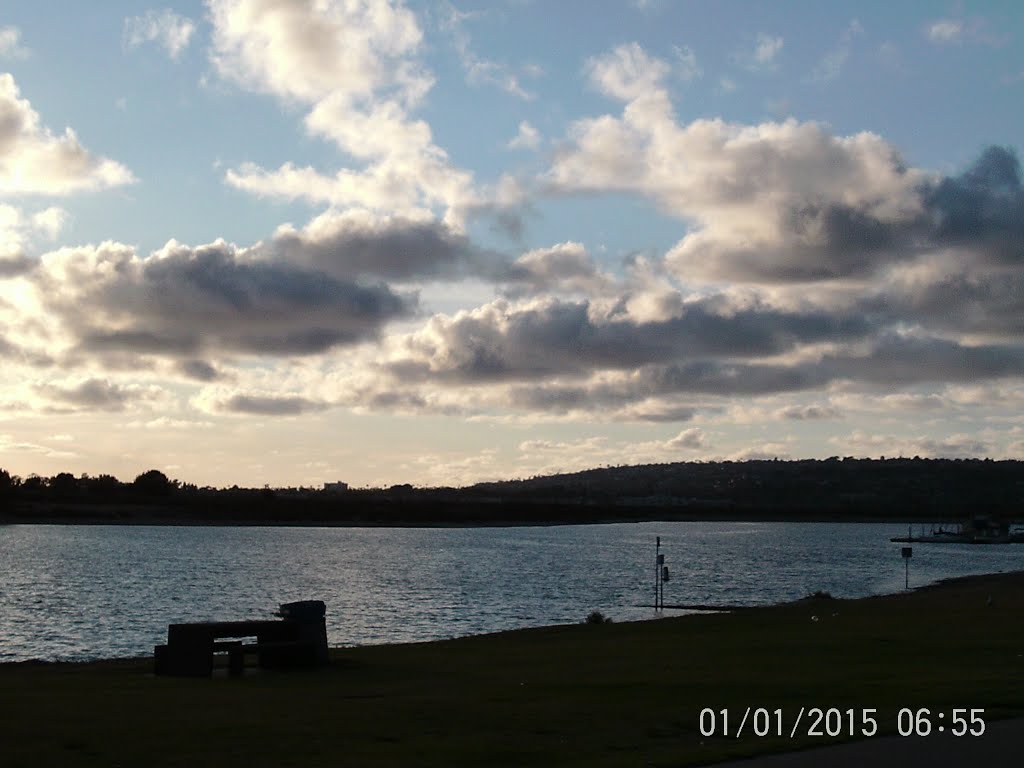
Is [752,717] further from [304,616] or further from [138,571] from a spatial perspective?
[138,571]

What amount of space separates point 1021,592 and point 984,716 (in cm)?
3911

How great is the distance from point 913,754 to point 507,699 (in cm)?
640

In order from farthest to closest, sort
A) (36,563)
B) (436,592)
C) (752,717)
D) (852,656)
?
(36,563), (436,592), (852,656), (752,717)

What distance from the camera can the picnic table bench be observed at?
70.1ft

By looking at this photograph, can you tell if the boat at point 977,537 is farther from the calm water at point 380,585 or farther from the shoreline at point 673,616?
the shoreline at point 673,616

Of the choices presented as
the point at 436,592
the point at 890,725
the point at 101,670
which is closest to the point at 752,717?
the point at 890,725

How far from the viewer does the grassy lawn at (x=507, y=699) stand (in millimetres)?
12297

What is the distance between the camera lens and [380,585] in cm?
7456

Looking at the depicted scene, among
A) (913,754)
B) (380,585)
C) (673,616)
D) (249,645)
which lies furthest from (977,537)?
(913,754)

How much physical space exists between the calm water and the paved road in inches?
1178

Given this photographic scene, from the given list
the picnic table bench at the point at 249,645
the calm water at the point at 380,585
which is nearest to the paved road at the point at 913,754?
the picnic table bench at the point at 249,645

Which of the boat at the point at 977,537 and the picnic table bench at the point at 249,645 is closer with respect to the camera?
the picnic table bench at the point at 249,645

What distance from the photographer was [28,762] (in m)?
11.7

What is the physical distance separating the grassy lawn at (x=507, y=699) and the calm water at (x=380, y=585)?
18.2 metres
